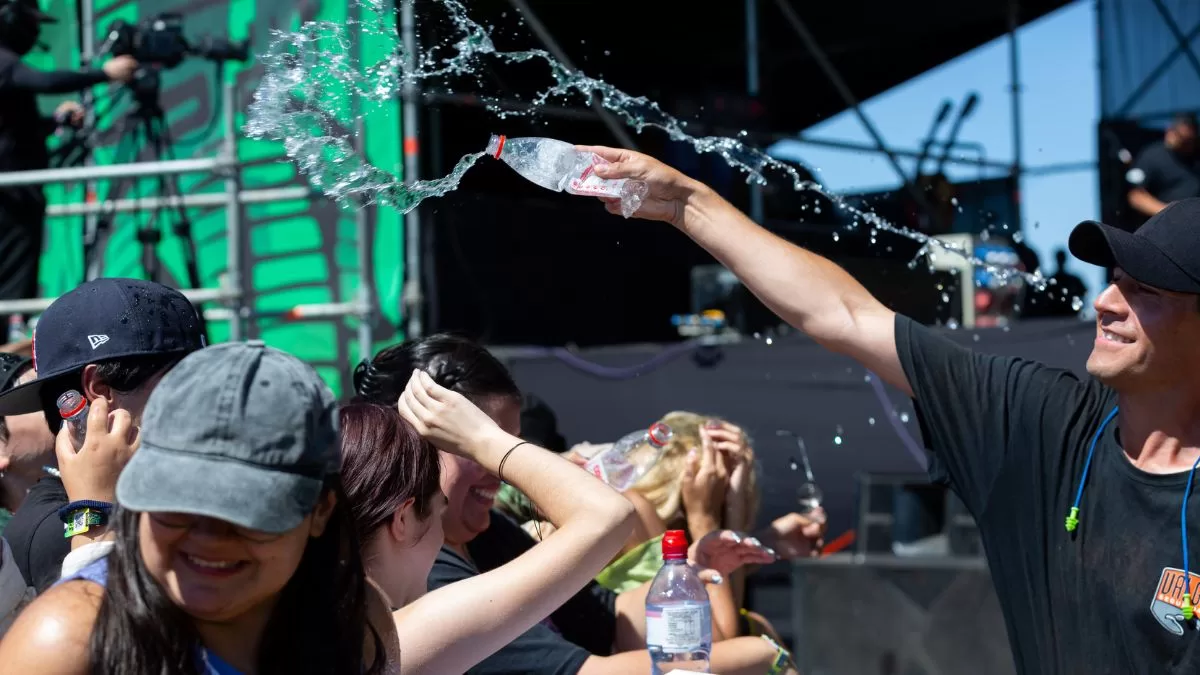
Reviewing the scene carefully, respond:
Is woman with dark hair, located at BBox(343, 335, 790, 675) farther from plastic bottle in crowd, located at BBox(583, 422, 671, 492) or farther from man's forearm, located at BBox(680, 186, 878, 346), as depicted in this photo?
man's forearm, located at BBox(680, 186, 878, 346)

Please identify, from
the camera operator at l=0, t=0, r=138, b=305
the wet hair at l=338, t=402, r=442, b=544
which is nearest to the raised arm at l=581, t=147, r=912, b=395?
the wet hair at l=338, t=402, r=442, b=544

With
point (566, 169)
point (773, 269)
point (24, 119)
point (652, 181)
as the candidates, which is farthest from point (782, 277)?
point (24, 119)

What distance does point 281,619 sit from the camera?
1.58 meters

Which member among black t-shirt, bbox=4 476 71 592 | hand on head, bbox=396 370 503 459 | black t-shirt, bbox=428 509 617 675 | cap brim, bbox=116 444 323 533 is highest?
cap brim, bbox=116 444 323 533

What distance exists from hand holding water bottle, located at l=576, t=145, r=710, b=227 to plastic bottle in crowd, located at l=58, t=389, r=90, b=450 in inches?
40.8

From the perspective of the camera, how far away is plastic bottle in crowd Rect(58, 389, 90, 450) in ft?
6.60

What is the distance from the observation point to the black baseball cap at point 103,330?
210cm

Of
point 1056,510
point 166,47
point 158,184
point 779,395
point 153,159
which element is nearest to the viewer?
point 1056,510

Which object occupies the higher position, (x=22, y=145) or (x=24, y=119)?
(x=24, y=119)

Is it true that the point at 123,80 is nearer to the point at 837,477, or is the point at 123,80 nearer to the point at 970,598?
the point at 837,477

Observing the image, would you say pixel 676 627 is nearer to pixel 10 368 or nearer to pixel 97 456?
pixel 97 456

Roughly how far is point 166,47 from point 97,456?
4.38 meters

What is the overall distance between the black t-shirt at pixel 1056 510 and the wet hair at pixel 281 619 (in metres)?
1.27

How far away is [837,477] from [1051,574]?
10.3ft
